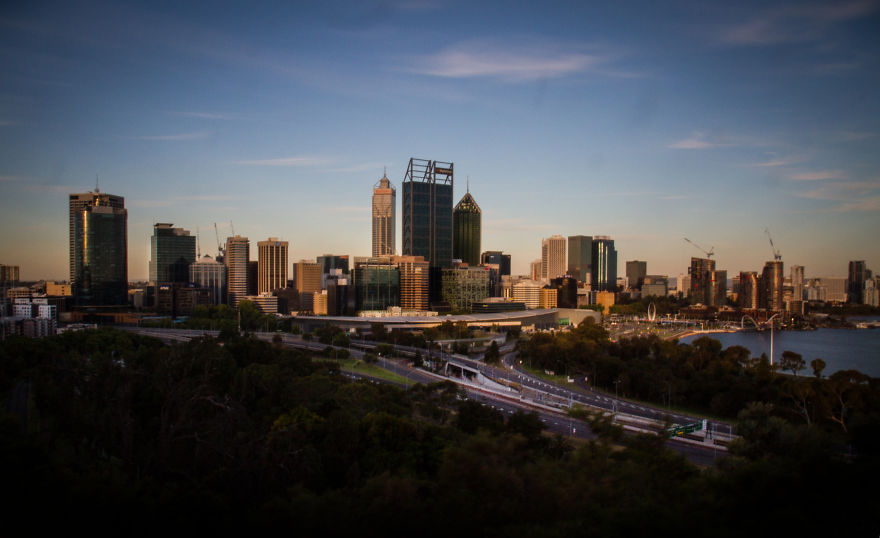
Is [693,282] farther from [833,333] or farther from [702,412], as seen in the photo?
[702,412]

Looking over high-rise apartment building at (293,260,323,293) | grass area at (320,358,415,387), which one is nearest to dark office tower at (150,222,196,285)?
high-rise apartment building at (293,260,323,293)

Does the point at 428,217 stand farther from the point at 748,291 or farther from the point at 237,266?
the point at 748,291

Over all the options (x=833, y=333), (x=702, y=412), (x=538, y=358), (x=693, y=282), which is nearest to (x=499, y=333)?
(x=538, y=358)

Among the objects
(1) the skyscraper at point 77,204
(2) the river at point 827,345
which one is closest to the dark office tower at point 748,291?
(2) the river at point 827,345

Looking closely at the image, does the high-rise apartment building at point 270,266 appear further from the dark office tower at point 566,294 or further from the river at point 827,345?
the river at point 827,345

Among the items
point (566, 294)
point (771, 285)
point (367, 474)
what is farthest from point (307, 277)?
point (367, 474)

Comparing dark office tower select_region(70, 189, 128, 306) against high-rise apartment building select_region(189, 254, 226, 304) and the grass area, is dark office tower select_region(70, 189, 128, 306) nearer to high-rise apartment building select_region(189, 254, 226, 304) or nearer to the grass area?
high-rise apartment building select_region(189, 254, 226, 304)

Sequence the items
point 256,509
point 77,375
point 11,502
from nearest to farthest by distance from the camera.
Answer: point 11,502
point 256,509
point 77,375
